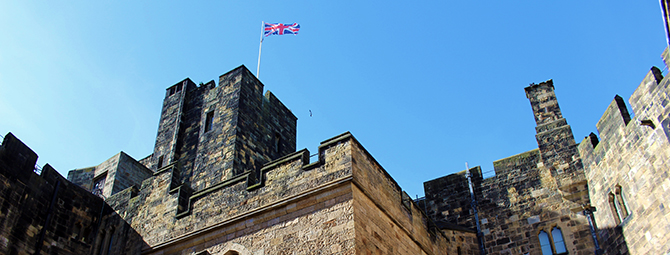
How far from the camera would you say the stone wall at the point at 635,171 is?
12.7 metres

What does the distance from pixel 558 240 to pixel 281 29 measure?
13757 mm

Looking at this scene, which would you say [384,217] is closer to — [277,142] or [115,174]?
[277,142]

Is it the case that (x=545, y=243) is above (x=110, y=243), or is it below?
below

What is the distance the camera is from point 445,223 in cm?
1769

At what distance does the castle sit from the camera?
40.2ft

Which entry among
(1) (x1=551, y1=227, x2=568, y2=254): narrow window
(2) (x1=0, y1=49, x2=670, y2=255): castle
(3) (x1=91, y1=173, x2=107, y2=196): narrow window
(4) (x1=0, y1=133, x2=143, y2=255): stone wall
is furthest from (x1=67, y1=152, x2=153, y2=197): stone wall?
(1) (x1=551, y1=227, x2=568, y2=254): narrow window

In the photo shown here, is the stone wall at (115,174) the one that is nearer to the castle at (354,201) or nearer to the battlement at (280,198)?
the castle at (354,201)

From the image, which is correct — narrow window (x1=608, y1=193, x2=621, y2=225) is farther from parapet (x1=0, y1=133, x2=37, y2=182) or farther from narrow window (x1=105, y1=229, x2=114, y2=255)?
parapet (x1=0, y1=133, x2=37, y2=182)

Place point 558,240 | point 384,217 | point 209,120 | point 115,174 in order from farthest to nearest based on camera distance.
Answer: point 115,174
point 209,120
point 558,240
point 384,217

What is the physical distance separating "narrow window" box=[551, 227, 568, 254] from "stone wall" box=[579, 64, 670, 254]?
106 cm

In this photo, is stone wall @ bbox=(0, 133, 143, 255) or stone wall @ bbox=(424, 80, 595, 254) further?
stone wall @ bbox=(424, 80, 595, 254)

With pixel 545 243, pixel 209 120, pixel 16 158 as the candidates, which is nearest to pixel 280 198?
pixel 16 158

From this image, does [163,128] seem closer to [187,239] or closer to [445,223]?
[187,239]

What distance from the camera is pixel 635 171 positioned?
1351 cm
